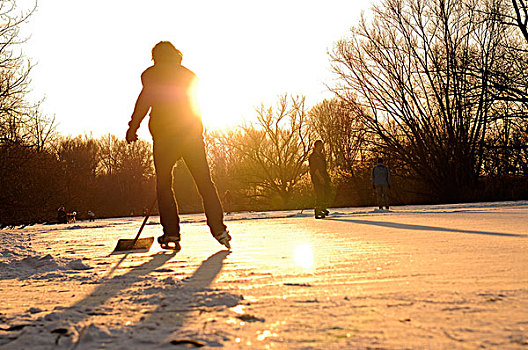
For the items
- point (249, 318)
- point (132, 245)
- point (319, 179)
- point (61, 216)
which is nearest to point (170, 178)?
point (132, 245)

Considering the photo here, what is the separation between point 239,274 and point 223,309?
1.15 m

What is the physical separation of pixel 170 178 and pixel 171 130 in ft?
1.63

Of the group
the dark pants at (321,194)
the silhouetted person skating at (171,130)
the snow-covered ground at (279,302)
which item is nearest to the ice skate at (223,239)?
the silhouetted person skating at (171,130)

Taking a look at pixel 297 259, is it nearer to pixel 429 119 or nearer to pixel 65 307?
pixel 65 307

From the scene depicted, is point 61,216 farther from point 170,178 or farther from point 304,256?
point 304,256

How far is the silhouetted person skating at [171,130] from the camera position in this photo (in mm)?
5516

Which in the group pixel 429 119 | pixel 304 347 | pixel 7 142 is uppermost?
pixel 429 119

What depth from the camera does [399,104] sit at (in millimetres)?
26250

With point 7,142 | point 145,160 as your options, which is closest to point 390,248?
point 7,142

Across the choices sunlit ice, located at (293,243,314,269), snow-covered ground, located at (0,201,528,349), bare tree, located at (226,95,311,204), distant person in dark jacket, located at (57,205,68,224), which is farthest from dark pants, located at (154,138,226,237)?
bare tree, located at (226,95,311,204)

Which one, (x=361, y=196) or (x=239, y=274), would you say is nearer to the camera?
(x=239, y=274)

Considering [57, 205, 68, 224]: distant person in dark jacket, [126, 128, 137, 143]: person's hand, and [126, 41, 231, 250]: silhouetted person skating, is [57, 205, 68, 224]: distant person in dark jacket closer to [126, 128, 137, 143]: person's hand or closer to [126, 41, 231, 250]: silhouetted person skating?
[126, 128, 137, 143]: person's hand

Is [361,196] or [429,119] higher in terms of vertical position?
[429,119]

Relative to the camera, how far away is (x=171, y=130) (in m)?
5.51
